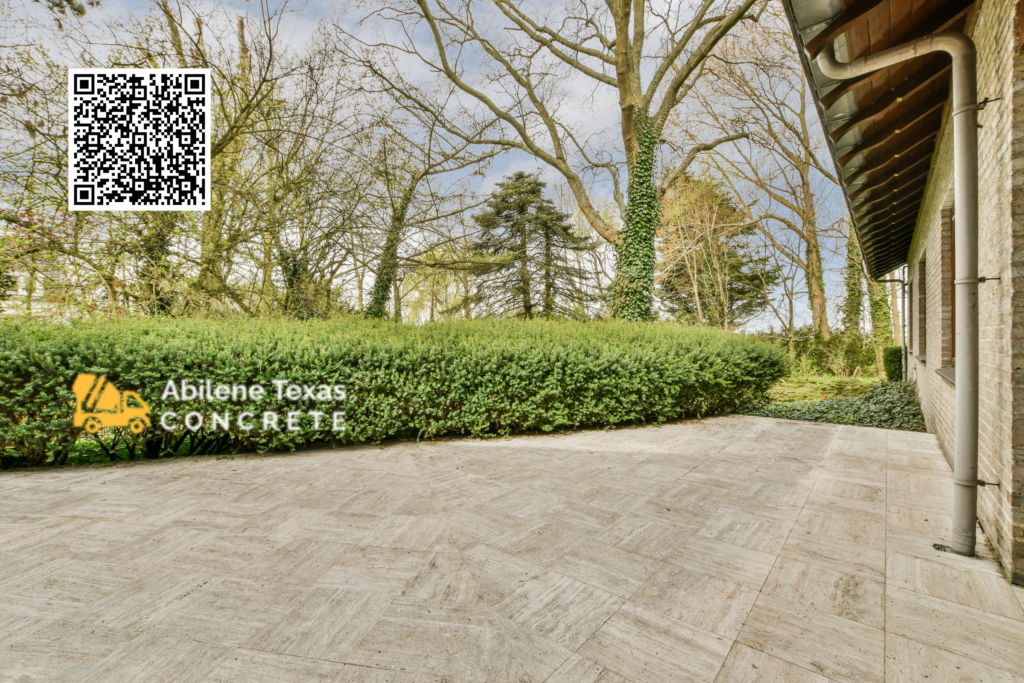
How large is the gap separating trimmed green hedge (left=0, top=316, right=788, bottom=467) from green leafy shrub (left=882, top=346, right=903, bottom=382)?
759 centimetres

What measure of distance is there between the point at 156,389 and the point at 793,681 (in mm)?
5075

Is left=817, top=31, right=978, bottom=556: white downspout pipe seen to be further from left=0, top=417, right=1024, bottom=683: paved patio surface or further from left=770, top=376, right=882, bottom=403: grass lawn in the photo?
left=770, top=376, right=882, bottom=403: grass lawn

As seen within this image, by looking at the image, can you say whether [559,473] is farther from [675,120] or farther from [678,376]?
[675,120]

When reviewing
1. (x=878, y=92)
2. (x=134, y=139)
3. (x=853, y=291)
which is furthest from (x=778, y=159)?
(x=134, y=139)

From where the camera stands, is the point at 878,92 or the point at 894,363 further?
the point at 894,363

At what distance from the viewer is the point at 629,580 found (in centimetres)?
215

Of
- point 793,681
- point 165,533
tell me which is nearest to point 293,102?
point 165,533

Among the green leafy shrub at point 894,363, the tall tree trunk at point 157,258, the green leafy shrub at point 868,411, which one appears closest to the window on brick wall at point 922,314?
the green leafy shrub at point 868,411

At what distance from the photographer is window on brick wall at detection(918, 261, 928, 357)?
6617mm

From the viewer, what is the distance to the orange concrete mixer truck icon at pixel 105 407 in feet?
13.5

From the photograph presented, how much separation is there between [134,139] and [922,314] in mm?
10864

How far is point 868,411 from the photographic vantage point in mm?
7234

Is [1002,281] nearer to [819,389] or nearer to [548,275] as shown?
[819,389]

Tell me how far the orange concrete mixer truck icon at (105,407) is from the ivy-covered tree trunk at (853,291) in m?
16.7
